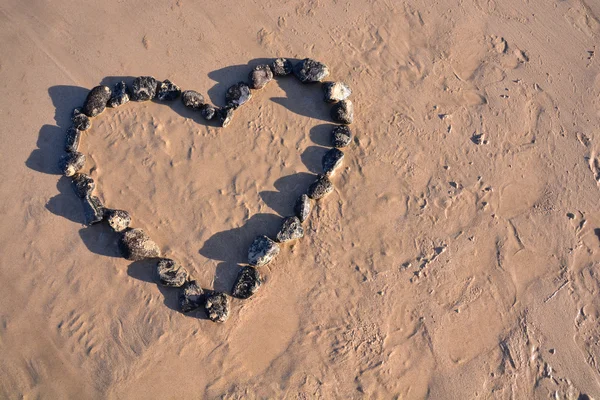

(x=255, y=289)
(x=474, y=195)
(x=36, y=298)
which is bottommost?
(x=36, y=298)

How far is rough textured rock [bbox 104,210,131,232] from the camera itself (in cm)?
748

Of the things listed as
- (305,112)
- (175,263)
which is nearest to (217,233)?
(175,263)

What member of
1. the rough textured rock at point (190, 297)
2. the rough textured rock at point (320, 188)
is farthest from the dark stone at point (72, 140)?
the rough textured rock at point (320, 188)

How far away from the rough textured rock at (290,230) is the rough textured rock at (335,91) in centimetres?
244

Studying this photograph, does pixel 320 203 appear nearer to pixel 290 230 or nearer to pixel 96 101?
pixel 290 230

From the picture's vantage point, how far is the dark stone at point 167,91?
26.0ft

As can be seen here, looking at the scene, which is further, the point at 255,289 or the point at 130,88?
the point at 130,88

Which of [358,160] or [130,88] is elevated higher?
[130,88]

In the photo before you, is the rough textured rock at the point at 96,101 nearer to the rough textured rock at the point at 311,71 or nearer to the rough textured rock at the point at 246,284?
the rough textured rock at the point at 311,71

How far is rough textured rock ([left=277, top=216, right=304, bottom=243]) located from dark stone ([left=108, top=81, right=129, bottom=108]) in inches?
155

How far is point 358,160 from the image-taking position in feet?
25.9

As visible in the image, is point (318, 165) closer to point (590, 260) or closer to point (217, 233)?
point (217, 233)

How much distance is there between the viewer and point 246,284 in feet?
24.1

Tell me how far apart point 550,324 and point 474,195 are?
2655 millimetres
